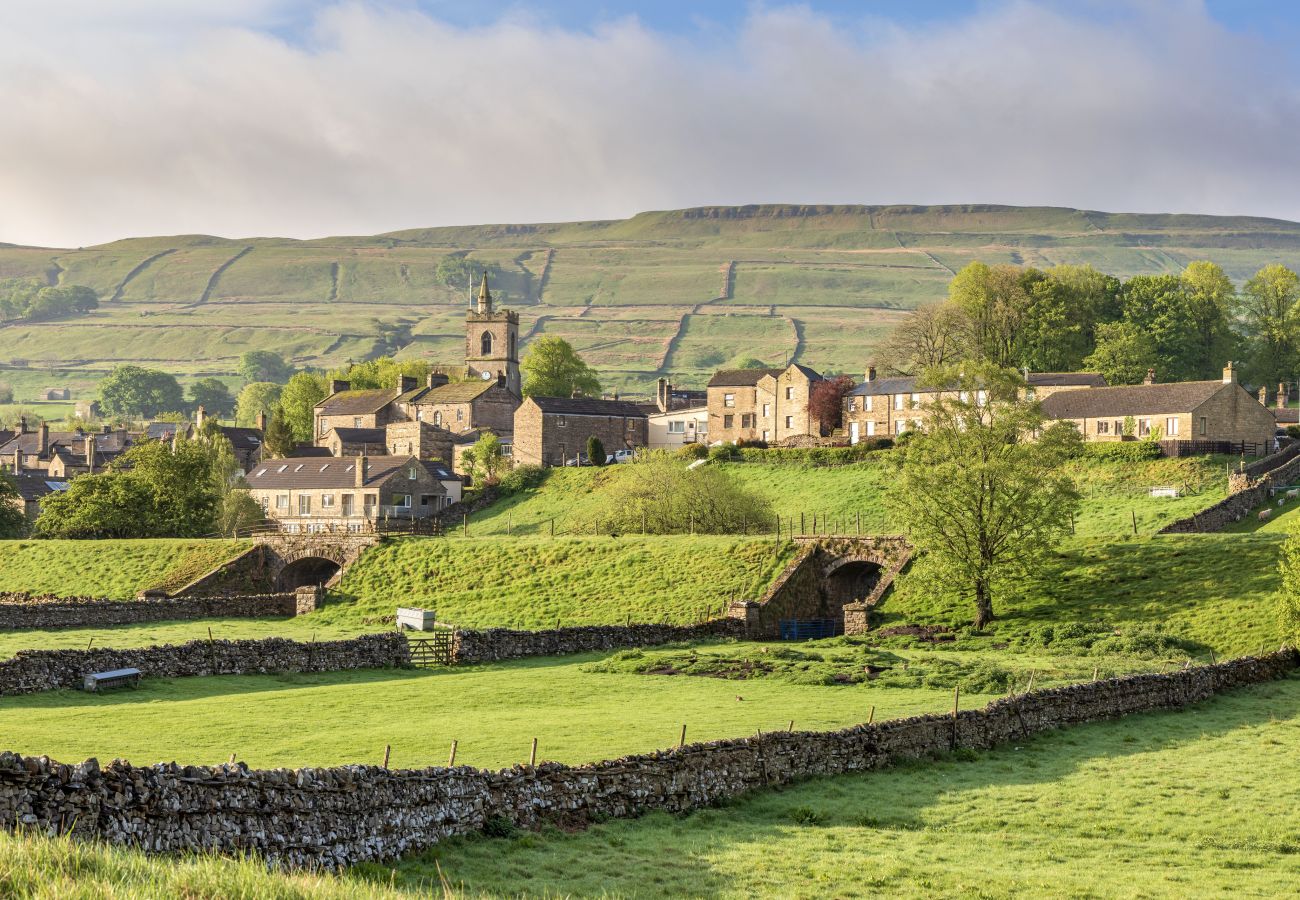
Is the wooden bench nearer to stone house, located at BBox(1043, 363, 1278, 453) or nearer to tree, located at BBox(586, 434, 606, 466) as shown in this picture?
tree, located at BBox(586, 434, 606, 466)

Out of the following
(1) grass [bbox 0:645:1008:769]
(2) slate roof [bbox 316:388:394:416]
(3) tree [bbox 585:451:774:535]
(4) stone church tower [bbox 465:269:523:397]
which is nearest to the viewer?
(1) grass [bbox 0:645:1008:769]

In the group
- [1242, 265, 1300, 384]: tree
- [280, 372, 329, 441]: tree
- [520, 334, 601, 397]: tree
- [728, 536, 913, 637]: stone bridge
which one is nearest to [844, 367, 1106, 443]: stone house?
[1242, 265, 1300, 384]: tree

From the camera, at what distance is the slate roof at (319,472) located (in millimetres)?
97375

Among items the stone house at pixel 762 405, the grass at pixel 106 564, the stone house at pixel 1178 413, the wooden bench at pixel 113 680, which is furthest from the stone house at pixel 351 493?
the wooden bench at pixel 113 680

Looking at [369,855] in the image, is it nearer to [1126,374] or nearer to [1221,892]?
[1221,892]

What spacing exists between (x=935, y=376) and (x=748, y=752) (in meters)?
33.7

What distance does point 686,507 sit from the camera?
74875 millimetres

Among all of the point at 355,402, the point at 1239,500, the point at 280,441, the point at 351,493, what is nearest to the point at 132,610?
the point at 351,493

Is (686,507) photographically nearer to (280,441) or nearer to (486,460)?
(486,460)

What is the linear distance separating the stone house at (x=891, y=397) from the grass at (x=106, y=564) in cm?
4832

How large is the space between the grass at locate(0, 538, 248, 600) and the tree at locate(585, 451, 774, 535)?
2069 cm

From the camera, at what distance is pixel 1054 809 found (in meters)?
25.0

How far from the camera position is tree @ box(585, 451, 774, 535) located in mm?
74312

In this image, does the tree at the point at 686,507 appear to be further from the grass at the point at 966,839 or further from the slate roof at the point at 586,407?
the grass at the point at 966,839
